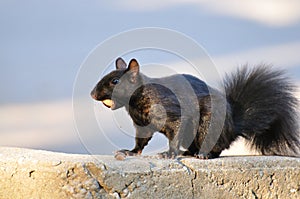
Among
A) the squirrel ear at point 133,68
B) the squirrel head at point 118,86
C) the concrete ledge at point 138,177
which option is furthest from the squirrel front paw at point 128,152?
the squirrel ear at point 133,68

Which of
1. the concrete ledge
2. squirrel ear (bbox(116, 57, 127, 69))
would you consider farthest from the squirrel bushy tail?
squirrel ear (bbox(116, 57, 127, 69))

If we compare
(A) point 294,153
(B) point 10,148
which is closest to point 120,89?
(B) point 10,148

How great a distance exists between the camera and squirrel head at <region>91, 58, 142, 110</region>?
11.8 ft

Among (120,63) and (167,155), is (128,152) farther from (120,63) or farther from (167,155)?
(120,63)

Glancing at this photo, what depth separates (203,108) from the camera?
3.76 m

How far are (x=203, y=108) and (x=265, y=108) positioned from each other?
1.50 ft

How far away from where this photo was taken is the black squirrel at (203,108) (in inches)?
144

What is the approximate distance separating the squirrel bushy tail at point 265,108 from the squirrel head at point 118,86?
0.66 meters

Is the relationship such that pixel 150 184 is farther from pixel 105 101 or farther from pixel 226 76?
pixel 226 76

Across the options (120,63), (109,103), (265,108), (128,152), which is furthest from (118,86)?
(265,108)

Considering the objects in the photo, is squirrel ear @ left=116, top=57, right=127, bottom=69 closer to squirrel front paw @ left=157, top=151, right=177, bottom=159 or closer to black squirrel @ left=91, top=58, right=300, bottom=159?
black squirrel @ left=91, top=58, right=300, bottom=159

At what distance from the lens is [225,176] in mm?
3613

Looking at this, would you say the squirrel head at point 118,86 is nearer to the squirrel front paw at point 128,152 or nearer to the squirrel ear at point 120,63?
the squirrel ear at point 120,63

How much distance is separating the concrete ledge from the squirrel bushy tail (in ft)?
1.18
